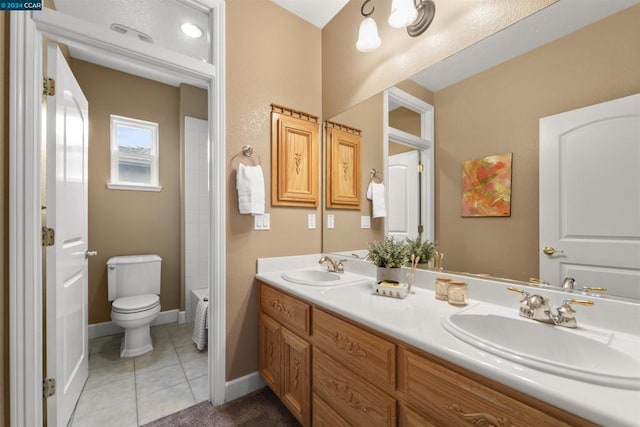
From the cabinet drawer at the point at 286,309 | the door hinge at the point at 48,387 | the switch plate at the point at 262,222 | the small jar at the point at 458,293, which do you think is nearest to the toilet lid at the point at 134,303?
the door hinge at the point at 48,387

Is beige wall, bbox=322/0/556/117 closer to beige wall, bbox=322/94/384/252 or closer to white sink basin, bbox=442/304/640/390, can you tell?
beige wall, bbox=322/94/384/252

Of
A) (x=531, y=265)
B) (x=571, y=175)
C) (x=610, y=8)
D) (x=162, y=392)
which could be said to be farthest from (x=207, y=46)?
(x=162, y=392)

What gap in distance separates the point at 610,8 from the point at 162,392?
9.58 ft

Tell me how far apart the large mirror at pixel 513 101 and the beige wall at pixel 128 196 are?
2.61 m

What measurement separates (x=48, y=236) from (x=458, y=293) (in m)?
1.96

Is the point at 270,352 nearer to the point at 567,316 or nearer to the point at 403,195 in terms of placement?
the point at 403,195

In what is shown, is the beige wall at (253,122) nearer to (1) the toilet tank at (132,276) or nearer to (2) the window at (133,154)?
(1) the toilet tank at (132,276)

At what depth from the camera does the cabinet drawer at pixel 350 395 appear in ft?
3.03

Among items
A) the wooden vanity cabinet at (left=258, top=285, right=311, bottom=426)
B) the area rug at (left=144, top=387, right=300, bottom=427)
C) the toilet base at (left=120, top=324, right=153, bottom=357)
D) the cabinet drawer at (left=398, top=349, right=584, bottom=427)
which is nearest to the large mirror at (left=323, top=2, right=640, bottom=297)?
the cabinet drawer at (left=398, top=349, right=584, bottom=427)

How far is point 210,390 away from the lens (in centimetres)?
168

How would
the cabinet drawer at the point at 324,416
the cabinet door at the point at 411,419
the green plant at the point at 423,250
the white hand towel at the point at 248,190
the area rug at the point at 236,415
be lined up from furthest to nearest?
the white hand towel at the point at 248,190, the area rug at the point at 236,415, the green plant at the point at 423,250, the cabinet drawer at the point at 324,416, the cabinet door at the point at 411,419

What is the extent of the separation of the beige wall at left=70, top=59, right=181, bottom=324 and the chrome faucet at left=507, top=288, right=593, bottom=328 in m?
3.14

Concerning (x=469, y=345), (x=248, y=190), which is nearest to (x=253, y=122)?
(x=248, y=190)

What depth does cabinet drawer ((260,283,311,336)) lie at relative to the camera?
1325mm
